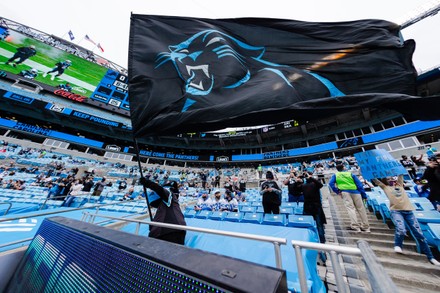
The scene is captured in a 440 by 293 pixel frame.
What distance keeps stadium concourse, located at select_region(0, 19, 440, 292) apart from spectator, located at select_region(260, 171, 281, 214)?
31cm

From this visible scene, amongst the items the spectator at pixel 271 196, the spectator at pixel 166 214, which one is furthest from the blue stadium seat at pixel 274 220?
the spectator at pixel 166 214

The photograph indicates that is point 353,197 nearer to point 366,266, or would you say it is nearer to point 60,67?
point 366,266

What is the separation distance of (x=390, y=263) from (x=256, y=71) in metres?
3.67

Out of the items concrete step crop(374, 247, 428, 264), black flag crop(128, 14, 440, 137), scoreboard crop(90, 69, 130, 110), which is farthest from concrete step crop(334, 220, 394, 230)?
scoreboard crop(90, 69, 130, 110)

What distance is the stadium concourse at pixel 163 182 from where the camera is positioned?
3.11 feet

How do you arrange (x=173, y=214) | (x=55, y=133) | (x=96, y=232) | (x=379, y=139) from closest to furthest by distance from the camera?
(x=96, y=232) → (x=173, y=214) → (x=379, y=139) → (x=55, y=133)

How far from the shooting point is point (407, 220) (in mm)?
2758

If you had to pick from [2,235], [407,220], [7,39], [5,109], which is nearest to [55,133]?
[5,109]

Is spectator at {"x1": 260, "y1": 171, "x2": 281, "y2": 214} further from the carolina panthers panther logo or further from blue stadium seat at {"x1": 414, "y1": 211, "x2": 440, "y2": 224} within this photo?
the carolina panthers panther logo

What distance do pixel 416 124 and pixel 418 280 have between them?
83.1ft

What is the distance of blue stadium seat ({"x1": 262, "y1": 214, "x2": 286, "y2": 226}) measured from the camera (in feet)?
12.6

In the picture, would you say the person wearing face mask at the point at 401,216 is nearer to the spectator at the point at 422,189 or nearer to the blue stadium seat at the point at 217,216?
the spectator at the point at 422,189

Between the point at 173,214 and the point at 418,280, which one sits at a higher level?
the point at 173,214

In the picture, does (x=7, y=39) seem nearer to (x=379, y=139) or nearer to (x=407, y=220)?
(x=407, y=220)
